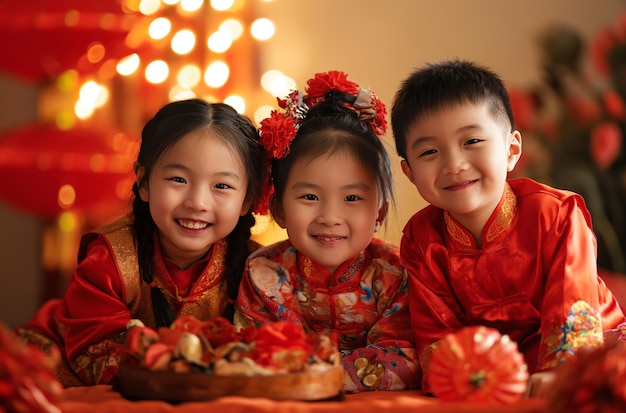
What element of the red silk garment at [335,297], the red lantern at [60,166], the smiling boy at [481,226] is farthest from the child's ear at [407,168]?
the red lantern at [60,166]

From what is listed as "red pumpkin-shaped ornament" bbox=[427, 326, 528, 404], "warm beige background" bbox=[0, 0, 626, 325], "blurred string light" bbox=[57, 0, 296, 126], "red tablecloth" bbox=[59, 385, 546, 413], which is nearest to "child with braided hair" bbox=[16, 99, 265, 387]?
"red tablecloth" bbox=[59, 385, 546, 413]

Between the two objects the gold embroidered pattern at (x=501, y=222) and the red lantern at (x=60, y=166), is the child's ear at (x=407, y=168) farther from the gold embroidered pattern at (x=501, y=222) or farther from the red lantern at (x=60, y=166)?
the red lantern at (x=60, y=166)

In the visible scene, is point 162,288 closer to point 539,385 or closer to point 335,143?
point 335,143

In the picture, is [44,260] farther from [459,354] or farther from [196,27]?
[459,354]

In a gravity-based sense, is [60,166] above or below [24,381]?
above

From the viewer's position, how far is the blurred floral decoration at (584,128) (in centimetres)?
337

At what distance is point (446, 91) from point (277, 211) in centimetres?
47

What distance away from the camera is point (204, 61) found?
367cm

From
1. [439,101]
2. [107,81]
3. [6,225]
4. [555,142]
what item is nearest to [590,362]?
[439,101]

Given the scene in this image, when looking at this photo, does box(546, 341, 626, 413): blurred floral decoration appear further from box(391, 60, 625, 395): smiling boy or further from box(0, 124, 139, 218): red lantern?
box(0, 124, 139, 218): red lantern

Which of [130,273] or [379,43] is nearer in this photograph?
[130,273]

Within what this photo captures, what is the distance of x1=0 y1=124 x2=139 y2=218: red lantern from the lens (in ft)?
9.63

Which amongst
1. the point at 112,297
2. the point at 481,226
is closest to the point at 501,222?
the point at 481,226

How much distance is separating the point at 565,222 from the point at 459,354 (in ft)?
1.74
